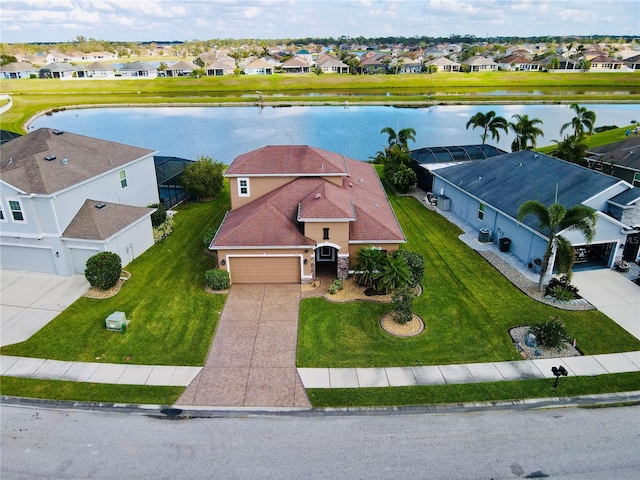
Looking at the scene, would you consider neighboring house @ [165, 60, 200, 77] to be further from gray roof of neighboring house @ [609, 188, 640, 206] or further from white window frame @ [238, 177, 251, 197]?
gray roof of neighboring house @ [609, 188, 640, 206]

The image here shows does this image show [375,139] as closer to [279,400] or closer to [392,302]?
[392,302]

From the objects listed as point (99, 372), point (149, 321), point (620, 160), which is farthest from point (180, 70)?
point (99, 372)

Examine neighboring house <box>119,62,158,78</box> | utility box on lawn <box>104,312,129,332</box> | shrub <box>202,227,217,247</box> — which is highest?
neighboring house <box>119,62,158,78</box>

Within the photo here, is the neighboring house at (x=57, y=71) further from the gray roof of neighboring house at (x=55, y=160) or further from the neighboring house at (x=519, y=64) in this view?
the neighboring house at (x=519, y=64)

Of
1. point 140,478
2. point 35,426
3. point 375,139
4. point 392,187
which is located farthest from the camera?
point 375,139

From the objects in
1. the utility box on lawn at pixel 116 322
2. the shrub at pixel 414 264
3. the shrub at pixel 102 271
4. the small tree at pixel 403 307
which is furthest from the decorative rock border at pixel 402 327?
the shrub at pixel 102 271

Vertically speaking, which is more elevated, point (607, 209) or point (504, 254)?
point (607, 209)

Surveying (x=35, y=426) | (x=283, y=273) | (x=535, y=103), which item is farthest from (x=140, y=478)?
(x=535, y=103)

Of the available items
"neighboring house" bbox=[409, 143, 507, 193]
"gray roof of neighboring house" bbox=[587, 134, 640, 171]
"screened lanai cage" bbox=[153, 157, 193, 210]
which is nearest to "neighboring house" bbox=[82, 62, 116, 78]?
"screened lanai cage" bbox=[153, 157, 193, 210]
